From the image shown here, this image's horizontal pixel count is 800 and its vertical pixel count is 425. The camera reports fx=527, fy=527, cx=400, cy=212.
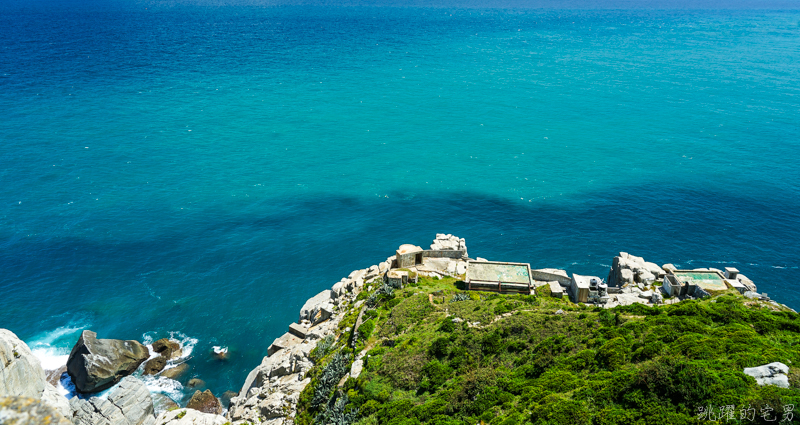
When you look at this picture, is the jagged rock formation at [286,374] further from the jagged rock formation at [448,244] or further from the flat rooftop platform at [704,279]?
the flat rooftop platform at [704,279]

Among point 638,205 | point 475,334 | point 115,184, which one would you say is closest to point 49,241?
point 115,184

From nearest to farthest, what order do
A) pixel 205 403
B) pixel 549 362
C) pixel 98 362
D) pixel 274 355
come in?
1. pixel 549 362
2. pixel 274 355
3. pixel 205 403
4. pixel 98 362

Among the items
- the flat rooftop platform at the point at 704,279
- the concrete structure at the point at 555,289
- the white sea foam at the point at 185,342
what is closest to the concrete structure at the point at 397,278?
the concrete structure at the point at 555,289

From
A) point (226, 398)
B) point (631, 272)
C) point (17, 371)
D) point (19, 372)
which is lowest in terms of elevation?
point (226, 398)

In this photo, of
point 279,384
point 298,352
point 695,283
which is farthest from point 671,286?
point 279,384

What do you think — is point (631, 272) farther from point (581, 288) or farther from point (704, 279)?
point (581, 288)

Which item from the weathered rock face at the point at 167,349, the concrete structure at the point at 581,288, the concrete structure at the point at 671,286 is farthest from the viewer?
the weathered rock face at the point at 167,349

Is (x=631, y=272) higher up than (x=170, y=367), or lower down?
higher up
